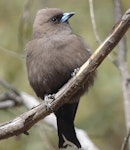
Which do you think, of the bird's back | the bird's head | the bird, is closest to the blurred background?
the bird's head

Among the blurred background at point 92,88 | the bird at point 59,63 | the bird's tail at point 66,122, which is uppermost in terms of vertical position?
the bird at point 59,63

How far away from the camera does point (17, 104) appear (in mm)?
7145

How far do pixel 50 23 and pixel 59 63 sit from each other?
574mm

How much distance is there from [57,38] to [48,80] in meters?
0.34

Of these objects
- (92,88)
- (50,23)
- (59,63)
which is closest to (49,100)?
(59,63)

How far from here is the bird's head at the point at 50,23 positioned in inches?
232

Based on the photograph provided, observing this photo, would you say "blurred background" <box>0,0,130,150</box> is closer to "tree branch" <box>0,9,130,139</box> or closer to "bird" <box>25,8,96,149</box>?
"bird" <box>25,8,96,149</box>

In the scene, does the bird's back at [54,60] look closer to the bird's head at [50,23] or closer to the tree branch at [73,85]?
the bird's head at [50,23]

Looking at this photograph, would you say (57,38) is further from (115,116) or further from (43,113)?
(115,116)

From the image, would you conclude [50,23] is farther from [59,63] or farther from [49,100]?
[49,100]

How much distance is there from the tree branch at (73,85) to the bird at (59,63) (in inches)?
15.5

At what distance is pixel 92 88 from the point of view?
694 centimetres

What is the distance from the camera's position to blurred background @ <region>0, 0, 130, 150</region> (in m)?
7.13

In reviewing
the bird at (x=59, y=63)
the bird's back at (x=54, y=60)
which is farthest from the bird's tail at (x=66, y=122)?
the bird's back at (x=54, y=60)
